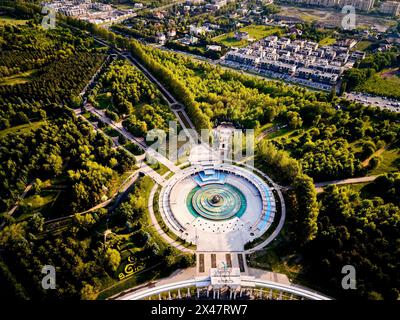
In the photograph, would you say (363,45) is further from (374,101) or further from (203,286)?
(203,286)

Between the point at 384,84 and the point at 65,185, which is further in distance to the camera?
the point at 384,84

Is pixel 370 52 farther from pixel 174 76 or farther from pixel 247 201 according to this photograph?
pixel 247 201

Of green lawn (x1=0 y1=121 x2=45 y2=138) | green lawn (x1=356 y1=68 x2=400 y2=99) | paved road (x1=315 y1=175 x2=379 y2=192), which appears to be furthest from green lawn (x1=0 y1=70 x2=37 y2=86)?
green lawn (x1=356 y1=68 x2=400 y2=99)

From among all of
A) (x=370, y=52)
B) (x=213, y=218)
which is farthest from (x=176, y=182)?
(x=370, y=52)

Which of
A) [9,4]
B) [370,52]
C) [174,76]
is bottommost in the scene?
[174,76]

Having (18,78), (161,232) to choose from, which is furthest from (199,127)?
(18,78)

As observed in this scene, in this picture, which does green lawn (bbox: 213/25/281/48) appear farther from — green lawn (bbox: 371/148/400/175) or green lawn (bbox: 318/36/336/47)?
green lawn (bbox: 371/148/400/175)
